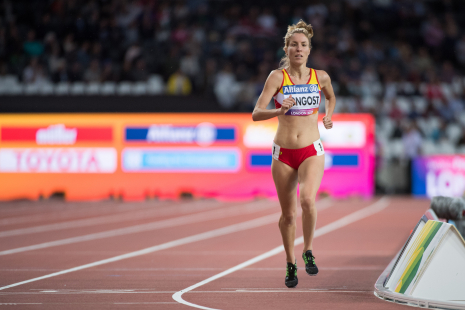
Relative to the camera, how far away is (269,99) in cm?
614

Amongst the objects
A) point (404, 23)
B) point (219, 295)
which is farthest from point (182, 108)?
point (219, 295)

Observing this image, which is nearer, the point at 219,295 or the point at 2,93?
the point at 219,295

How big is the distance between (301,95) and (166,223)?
7.49m

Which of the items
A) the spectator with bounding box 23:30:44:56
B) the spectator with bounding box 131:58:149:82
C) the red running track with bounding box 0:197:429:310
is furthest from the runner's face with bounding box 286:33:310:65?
the spectator with bounding box 23:30:44:56

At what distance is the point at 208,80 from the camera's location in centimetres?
2025

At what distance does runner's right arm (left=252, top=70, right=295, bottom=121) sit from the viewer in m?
5.82

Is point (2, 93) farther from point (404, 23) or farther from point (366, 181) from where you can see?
point (404, 23)

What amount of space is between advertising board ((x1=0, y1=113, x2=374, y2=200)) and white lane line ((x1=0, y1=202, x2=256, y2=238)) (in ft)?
6.66

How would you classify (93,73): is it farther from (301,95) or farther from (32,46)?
(301,95)

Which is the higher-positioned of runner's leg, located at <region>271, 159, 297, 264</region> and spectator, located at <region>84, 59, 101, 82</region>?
spectator, located at <region>84, 59, 101, 82</region>

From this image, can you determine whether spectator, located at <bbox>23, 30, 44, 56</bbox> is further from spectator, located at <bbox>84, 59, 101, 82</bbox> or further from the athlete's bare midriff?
the athlete's bare midriff

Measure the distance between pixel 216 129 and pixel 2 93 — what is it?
6.54 meters

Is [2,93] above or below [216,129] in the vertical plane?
above

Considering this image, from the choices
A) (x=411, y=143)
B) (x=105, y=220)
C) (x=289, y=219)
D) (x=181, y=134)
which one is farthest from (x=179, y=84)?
(x=289, y=219)
